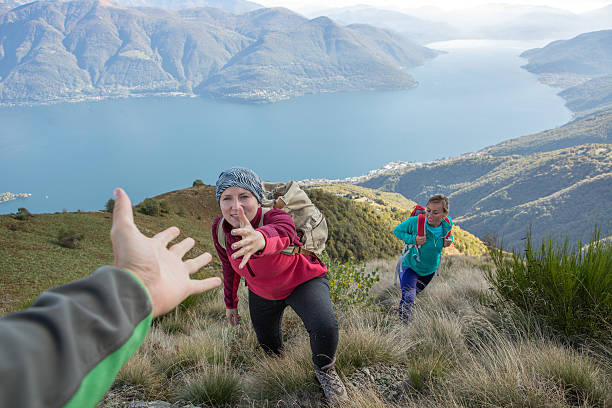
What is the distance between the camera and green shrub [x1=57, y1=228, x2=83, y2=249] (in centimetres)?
852

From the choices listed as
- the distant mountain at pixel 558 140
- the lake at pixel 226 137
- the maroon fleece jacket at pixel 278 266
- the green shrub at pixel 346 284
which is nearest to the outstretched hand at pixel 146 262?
the maroon fleece jacket at pixel 278 266

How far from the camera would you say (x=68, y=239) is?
8602 mm

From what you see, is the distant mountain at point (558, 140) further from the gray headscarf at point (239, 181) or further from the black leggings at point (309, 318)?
the gray headscarf at point (239, 181)

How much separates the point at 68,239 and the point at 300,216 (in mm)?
8630

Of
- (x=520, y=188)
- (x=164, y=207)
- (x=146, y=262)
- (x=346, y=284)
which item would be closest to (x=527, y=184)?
(x=520, y=188)

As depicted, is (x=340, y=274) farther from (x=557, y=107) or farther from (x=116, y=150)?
(x=557, y=107)

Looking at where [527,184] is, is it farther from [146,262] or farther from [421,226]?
[146,262]

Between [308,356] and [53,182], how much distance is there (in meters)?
108

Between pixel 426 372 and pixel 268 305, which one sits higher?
pixel 268 305

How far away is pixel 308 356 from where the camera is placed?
7.57ft

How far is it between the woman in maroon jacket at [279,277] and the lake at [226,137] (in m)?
85.9

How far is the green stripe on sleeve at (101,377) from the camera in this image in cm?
67

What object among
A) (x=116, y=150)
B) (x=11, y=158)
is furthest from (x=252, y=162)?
(x=11, y=158)

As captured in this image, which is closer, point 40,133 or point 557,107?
point 40,133
